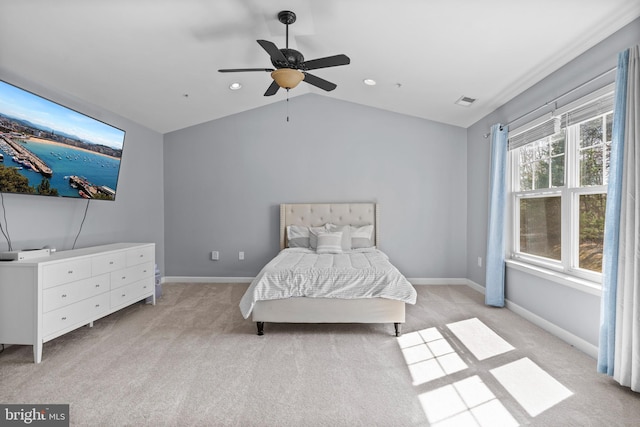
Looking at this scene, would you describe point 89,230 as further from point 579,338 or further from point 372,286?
point 579,338

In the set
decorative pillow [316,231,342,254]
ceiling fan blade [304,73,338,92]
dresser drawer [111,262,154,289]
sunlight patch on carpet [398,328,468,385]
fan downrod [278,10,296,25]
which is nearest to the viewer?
sunlight patch on carpet [398,328,468,385]

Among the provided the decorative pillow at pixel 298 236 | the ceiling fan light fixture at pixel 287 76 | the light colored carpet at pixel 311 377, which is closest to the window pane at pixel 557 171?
the light colored carpet at pixel 311 377

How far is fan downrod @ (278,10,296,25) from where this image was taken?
291 cm

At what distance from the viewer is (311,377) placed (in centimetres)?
236

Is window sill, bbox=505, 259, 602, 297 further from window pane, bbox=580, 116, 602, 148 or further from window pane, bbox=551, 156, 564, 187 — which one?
window pane, bbox=580, 116, 602, 148

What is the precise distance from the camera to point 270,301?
3.17 metres

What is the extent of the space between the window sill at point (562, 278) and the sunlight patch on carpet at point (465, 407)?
125 centimetres

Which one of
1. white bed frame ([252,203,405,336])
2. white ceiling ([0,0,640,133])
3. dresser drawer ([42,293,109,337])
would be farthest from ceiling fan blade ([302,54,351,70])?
dresser drawer ([42,293,109,337])

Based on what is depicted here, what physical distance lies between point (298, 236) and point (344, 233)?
675 mm

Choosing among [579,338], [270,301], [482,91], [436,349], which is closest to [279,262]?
[270,301]

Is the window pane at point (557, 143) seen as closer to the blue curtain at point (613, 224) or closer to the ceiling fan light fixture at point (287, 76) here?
the blue curtain at point (613, 224)

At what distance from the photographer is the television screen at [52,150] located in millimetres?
2629

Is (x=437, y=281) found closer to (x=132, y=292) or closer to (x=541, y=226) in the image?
(x=541, y=226)

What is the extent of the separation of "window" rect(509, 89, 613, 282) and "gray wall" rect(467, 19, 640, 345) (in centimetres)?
18
